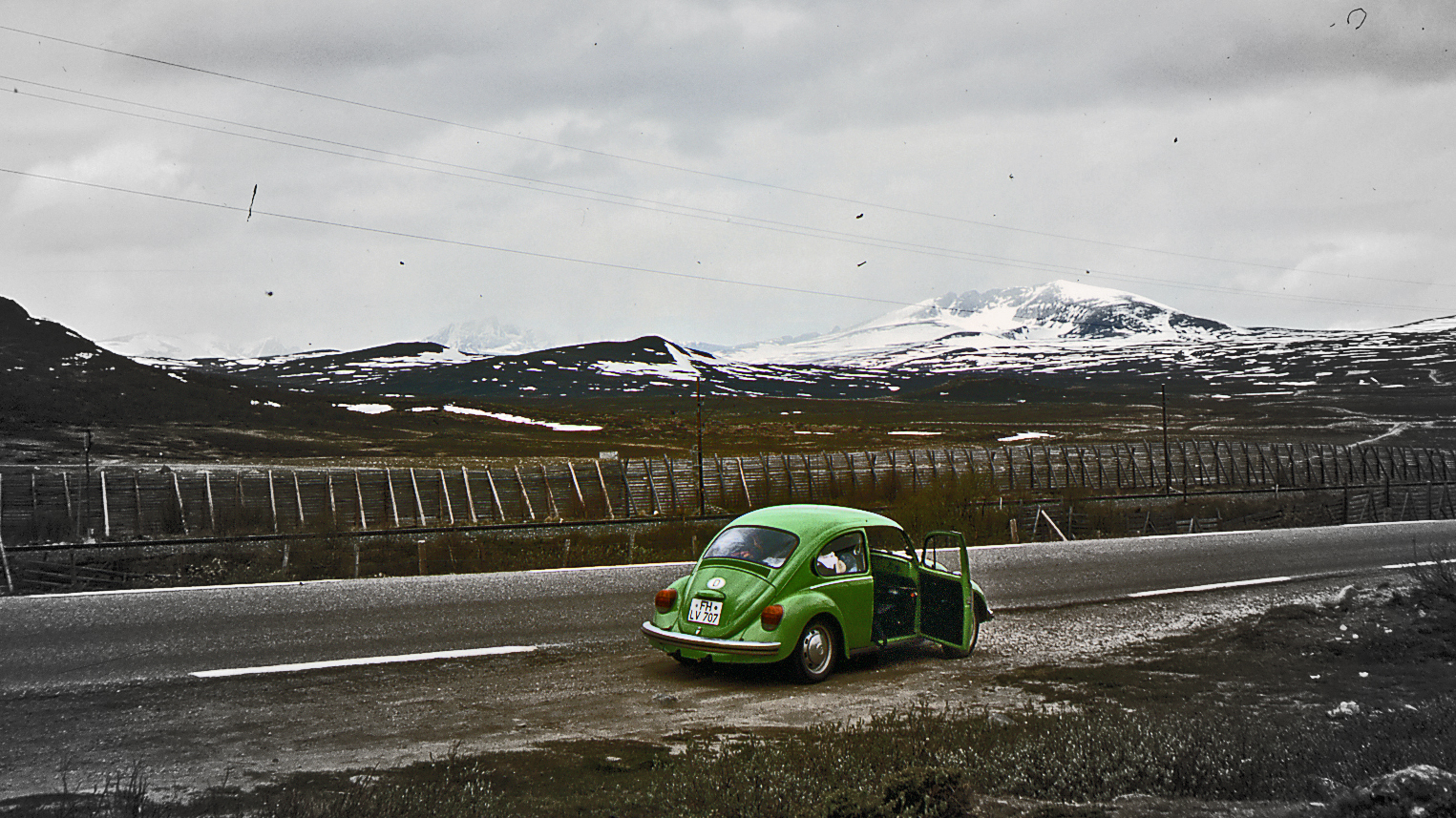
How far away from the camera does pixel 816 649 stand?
405 inches

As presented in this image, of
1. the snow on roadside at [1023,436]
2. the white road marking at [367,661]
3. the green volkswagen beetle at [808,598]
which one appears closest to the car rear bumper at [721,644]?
the green volkswagen beetle at [808,598]

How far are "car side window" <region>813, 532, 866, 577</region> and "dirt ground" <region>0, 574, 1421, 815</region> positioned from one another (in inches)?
45.3

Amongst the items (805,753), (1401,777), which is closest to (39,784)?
(805,753)

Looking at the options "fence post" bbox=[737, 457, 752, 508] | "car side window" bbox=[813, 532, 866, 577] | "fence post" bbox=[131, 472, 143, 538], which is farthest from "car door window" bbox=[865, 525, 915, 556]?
"fence post" bbox=[737, 457, 752, 508]

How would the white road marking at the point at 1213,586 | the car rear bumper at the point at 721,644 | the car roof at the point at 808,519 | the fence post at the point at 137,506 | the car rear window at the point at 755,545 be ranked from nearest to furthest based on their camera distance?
the car rear bumper at the point at 721,644 < the car rear window at the point at 755,545 < the car roof at the point at 808,519 < the white road marking at the point at 1213,586 < the fence post at the point at 137,506

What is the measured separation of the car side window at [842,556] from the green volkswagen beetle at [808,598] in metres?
0.01

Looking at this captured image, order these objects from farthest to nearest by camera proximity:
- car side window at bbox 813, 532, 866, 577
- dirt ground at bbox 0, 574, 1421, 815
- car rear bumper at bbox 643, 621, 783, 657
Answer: car side window at bbox 813, 532, 866, 577 → car rear bumper at bbox 643, 621, 783, 657 → dirt ground at bbox 0, 574, 1421, 815

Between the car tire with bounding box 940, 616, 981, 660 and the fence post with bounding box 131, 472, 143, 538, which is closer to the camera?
the car tire with bounding box 940, 616, 981, 660

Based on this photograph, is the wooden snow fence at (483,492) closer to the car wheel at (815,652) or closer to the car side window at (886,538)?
the car side window at (886,538)

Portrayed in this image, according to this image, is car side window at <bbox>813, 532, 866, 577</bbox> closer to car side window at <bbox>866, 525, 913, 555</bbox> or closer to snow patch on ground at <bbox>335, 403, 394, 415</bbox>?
car side window at <bbox>866, 525, 913, 555</bbox>

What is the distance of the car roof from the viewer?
1056cm

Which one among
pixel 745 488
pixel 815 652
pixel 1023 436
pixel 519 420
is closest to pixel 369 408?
pixel 519 420

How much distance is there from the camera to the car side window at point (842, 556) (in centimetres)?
1040

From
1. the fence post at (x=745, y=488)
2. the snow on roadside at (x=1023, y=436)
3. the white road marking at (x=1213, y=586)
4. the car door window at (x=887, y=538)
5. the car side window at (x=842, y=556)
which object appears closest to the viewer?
the car side window at (x=842, y=556)
